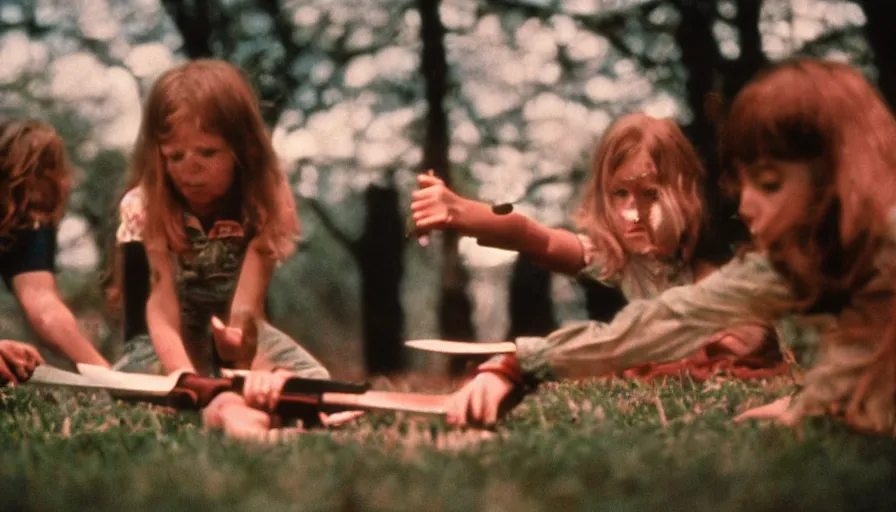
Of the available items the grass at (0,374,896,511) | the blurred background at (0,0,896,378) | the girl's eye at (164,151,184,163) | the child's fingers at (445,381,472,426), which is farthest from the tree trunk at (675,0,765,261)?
the girl's eye at (164,151,184,163)

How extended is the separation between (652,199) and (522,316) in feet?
1.48

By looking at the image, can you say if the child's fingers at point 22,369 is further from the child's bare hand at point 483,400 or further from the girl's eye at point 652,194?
the girl's eye at point 652,194

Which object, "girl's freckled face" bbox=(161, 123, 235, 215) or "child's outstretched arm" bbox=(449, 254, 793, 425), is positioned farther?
"girl's freckled face" bbox=(161, 123, 235, 215)

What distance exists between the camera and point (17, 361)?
268 cm

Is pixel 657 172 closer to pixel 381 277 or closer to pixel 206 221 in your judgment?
pixel 381 277

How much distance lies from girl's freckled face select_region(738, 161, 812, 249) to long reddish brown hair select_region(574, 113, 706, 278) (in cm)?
58

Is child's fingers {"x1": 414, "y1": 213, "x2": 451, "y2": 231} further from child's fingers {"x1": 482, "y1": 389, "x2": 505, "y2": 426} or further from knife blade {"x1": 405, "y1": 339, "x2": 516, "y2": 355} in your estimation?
child's fingers {"x1": 482, "y1": 389, "x2": 505, "y2": 426}

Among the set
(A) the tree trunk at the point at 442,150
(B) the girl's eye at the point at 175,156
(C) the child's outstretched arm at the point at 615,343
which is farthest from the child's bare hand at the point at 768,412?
(B) the girl's eye at the point at 175,156

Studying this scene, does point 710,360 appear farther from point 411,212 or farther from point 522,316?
point 411,212

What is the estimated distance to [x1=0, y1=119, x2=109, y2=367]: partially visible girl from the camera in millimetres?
2738

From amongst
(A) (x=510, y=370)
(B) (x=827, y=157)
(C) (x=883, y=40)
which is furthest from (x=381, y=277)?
(C) (x=883, y=40)

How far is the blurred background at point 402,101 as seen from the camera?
267 cm

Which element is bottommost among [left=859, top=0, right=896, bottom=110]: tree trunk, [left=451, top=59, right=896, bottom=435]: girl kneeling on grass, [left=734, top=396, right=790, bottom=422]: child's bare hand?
[left=734, top=396, right=790, bottom=422]: child's bare hand

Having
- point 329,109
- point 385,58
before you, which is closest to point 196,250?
point 329,109
